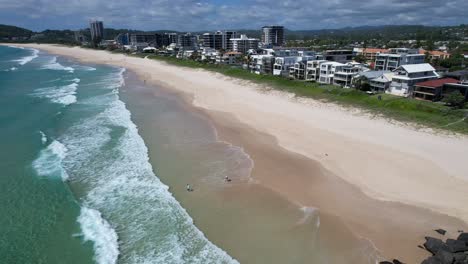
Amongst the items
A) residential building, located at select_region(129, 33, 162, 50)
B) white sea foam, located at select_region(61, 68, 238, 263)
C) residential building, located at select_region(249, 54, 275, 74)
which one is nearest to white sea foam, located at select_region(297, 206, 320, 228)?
white sea foam, located at select_region(61, 68, 238, 263)

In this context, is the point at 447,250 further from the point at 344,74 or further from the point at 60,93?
the point at 60,93

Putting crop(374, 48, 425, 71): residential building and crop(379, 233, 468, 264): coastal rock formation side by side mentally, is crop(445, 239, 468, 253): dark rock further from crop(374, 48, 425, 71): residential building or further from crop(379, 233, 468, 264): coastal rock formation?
crop(374, 48, 425, 71): residential building

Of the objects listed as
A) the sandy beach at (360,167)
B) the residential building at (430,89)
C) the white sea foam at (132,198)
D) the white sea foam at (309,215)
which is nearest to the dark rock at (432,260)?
the sandy beach at (360,167)

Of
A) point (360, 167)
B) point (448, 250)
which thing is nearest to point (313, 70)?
point (360, 167)

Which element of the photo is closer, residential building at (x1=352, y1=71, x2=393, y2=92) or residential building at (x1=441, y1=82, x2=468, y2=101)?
residential building at (x1=441, y1=82, x2=468, y2=101)

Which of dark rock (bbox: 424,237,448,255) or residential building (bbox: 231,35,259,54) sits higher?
residential building (bbox: 231,35,259,54)

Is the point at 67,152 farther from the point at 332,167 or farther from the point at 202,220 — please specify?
the point at 332,167
